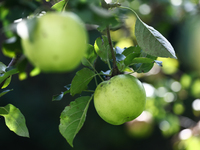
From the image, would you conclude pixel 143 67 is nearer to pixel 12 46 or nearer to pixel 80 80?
pixel 80 80

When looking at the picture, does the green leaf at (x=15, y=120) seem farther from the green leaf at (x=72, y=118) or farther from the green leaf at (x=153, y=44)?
the green leaf at (x=153, y=44)

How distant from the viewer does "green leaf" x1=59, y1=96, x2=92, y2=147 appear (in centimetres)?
68

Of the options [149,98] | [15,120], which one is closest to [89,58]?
[15,120]

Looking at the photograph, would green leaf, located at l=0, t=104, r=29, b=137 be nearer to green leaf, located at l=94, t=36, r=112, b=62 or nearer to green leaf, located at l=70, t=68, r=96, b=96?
green leaf, located at l=70, t=68, r=96, b=96

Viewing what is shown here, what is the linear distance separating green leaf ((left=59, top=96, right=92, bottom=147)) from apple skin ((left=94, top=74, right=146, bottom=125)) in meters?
0.10

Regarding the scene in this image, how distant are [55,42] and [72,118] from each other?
0.41m

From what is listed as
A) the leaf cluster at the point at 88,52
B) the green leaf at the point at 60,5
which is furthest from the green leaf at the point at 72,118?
the green leaf at the point at 60,5

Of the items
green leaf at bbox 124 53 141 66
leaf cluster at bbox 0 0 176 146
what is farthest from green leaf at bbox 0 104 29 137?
green leaf at bbox 124 53 141 66

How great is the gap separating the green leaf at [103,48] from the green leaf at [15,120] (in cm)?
29

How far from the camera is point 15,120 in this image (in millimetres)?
693

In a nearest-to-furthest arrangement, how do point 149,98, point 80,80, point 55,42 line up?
1. point 55,42
2. point 80,80
3. point 149,98

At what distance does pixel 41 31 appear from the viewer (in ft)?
Result: 1.07

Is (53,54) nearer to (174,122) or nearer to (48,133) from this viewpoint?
(174,122)

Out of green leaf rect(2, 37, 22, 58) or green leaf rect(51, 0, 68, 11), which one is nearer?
green leaf rect(2, 37, 22, 58)
